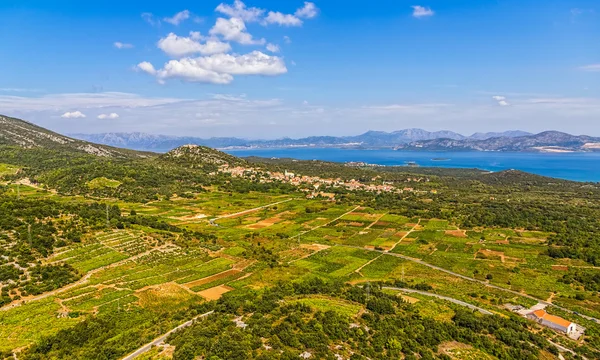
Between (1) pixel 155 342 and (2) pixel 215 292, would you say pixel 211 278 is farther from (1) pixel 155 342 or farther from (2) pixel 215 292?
(1) pixel 155 342

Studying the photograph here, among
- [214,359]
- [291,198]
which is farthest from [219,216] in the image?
[214,359]

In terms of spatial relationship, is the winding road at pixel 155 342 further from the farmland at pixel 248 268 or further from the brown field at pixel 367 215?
the brown field at pixel 367 215

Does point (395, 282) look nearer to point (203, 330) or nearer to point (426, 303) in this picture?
point (426, 303)

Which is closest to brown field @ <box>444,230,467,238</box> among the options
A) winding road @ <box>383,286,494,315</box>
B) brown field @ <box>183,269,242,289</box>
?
winding road @ <box>383,286,494,315</box>

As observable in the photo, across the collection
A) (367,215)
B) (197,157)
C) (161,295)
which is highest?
(197,157)

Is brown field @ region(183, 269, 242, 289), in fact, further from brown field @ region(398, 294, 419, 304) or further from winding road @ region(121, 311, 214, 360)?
brown field @ region(398, 294, 419, 304)

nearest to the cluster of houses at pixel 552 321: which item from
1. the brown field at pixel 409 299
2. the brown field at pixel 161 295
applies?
the brown field at pixel 409 299

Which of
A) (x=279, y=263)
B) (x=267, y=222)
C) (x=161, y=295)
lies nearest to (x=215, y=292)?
(x=161, y=295)
